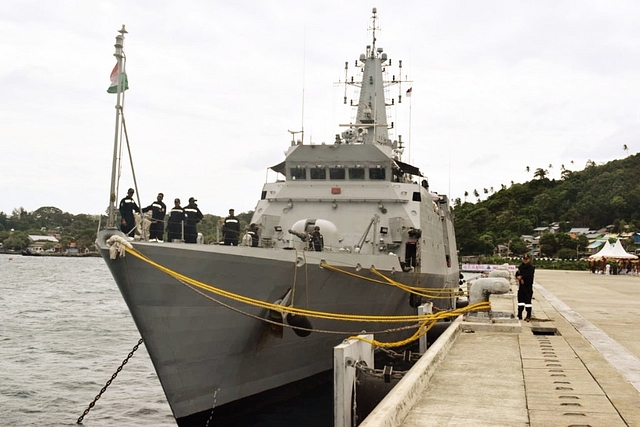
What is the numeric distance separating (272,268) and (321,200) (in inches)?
254

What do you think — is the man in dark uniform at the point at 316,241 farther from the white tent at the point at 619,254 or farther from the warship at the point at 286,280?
the white tent at the point at 619,254

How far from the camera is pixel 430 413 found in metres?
6.25

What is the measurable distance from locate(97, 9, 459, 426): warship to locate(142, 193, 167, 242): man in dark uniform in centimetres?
119

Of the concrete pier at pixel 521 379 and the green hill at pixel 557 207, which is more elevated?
the green hill at pixel 557 207

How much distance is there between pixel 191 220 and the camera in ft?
35.6

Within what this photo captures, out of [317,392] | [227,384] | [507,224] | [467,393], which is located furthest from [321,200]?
[507,224]

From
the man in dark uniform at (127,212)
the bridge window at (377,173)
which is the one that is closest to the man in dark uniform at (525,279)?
the bridge window at (377,173)

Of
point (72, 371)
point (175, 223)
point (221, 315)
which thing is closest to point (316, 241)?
point (175, 223)

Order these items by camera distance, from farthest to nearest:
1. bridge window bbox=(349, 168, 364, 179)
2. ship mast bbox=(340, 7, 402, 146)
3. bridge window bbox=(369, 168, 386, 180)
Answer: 1. ship mast bbox=(340, 7, 402, 146)
2. bridge window bbox=(349, 168, 364, 179)
3. bridge window bbox=(369, 168, 386, 180)

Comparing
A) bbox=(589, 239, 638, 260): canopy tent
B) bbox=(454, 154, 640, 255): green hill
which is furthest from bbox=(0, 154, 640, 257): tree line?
bbox=(589, 239, 638, 260): canopy tent

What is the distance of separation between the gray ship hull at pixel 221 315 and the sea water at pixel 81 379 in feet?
2.91

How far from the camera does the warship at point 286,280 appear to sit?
915cm

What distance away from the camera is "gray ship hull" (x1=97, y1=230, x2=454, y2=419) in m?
9.02

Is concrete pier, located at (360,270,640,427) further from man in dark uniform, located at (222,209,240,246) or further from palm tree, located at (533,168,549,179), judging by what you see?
palm tree, located at (533,168,549,179)
